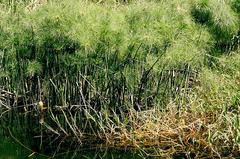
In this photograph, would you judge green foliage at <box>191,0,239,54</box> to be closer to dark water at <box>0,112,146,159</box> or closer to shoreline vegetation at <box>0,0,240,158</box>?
shoreline vegetation at <box>0,0,240,158</box>

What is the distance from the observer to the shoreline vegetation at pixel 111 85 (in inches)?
248

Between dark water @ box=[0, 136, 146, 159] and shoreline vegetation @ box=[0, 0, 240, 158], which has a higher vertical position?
shoreline vegetation @ box=[0, 0, 240, 158]

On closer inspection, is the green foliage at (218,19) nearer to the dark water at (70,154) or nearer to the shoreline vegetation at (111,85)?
the shoreline vegetation at (111,85)

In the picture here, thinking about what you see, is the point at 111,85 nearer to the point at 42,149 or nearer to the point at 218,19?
the point at 42,149

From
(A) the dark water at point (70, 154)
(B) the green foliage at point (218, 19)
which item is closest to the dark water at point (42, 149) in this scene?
(A) the dark water at point (70, 154)

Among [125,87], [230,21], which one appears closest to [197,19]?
[230,21]

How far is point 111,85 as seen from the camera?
6.51 m

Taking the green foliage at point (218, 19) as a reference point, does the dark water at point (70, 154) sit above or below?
below

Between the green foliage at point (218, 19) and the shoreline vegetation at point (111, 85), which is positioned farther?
the green foliage at point (218, 19)

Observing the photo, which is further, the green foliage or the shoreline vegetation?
the green foliage

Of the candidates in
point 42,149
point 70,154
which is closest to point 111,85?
point 70,154

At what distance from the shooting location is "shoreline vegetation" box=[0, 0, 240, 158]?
248 inches

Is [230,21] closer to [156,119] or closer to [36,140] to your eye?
[156,119]

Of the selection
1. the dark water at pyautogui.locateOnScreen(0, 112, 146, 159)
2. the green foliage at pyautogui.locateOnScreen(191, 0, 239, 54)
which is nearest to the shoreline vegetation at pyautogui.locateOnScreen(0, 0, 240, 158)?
the dark water at pyautogui.locateOnScreen(0, 112, 146, 159)
